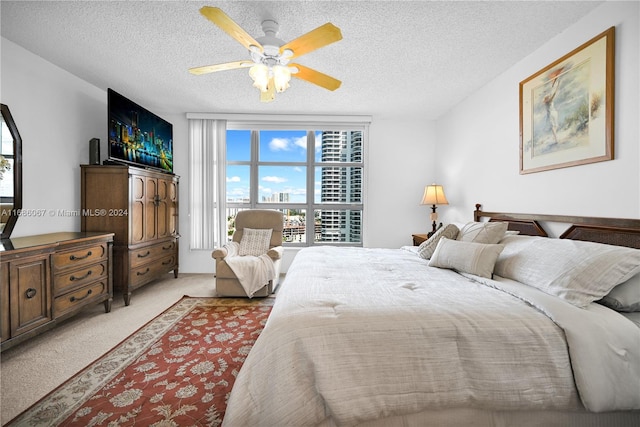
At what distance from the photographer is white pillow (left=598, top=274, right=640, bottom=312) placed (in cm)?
131

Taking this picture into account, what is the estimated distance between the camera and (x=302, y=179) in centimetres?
470

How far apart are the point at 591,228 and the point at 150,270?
4.33m

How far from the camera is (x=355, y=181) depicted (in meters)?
4.72

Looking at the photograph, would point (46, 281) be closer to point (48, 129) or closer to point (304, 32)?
point (48, 129)

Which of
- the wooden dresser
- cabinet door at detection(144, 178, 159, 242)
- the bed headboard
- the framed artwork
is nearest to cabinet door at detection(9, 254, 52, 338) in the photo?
the wooden dresser

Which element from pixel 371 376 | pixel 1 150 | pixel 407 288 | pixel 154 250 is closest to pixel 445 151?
pixel 407 288

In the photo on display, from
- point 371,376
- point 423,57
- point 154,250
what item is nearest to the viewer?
point 371,376

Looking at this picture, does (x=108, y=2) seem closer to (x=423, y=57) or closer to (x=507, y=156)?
(x=423, y=57)

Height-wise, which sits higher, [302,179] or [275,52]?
[275,52]

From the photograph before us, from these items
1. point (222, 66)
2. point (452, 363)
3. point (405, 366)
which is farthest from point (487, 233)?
point (222, 66)

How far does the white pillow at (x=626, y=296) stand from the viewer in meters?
1.31

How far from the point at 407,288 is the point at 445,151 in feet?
10.5

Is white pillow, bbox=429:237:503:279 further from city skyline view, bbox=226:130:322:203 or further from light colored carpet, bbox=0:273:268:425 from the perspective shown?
city skyline view, bbox=226:130:322:203

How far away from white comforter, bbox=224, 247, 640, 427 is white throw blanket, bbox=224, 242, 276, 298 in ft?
6.69
